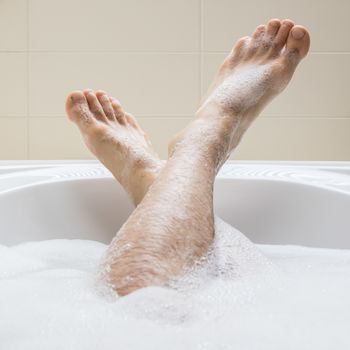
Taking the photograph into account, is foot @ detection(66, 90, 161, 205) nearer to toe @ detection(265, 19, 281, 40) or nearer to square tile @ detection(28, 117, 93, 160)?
toe @ detection(265, 19, 281, 40)

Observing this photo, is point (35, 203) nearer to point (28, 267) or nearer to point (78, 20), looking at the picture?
point (28, 267)

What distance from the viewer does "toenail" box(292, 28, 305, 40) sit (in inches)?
46.3

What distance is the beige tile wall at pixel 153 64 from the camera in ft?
6.24

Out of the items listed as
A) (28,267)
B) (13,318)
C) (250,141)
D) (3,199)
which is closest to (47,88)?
(250,141)

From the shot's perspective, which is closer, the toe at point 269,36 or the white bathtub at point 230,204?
the white bathtub at point 230,204

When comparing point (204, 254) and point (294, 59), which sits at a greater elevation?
point (294, 59)

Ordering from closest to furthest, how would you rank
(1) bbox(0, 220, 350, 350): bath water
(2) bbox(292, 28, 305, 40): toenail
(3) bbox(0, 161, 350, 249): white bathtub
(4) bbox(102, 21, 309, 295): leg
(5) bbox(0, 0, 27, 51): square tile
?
(1) bbox(0, 220, 350, 350): bath water, (4) bbox(102, 21, 309, 295): leg, (3) bbox(0, 161, 350, 249): white bathtub, (2) bbox(292, 28, 305, 40): toenail, (5) bbox(0, 0, 27, 51): square tile

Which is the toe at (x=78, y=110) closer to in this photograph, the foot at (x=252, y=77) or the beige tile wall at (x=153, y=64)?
the foot at (x=252, y=77)

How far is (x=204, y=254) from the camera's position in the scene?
0.67 m

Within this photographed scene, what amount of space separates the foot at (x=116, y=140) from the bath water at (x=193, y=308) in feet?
0.95

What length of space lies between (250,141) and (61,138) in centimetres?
71

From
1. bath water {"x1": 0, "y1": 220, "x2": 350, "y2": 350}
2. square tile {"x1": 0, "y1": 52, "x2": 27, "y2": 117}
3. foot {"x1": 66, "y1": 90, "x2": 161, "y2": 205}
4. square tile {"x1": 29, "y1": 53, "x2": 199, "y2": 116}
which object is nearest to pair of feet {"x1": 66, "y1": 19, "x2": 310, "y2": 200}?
foot {"x1": 66, "y1": 90, "x2": 161, "y2": 205}

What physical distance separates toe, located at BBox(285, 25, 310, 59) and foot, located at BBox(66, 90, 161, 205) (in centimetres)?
39

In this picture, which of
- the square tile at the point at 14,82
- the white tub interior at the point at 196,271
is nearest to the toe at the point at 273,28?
the white tub interior at the point at 196,271
